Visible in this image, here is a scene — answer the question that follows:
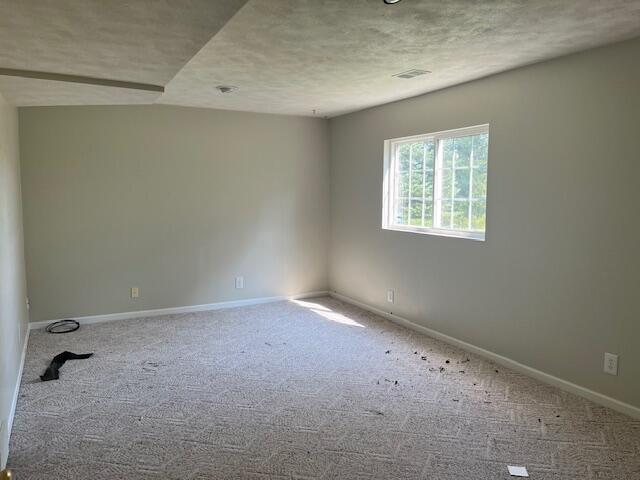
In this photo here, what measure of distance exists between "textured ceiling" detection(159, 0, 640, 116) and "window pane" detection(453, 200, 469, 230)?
3.38 ft

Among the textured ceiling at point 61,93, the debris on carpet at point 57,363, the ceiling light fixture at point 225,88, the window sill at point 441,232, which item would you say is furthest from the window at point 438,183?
the debris on carpet at point 57,363

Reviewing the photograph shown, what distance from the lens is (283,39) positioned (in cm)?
265

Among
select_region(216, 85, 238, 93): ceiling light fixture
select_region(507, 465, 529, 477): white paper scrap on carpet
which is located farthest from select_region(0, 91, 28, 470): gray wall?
select_region(507, 465, 529, 477): white paper scrap on carpet

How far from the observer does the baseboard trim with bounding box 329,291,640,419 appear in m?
2.94

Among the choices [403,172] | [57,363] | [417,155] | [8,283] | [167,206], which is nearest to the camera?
[8,283]

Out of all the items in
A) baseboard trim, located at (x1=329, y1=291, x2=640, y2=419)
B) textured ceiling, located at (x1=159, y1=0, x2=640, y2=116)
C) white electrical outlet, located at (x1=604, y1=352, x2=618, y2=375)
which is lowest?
baseboard trim, located at (x1=329, y1=291, x2=640, y2=419)

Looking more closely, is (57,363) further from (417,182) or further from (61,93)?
(417,182)

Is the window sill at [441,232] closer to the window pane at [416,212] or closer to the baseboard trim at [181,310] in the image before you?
the window pane at [416,212]

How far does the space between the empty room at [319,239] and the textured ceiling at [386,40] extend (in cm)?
2

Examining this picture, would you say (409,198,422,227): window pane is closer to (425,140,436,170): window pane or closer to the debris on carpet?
(425,140,436,170): window pane

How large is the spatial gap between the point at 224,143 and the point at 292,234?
1377 mm

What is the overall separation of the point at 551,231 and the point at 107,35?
2.97 metres

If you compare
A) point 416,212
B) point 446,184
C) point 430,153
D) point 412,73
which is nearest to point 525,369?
point 446,184

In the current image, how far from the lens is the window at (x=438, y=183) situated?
400cm
